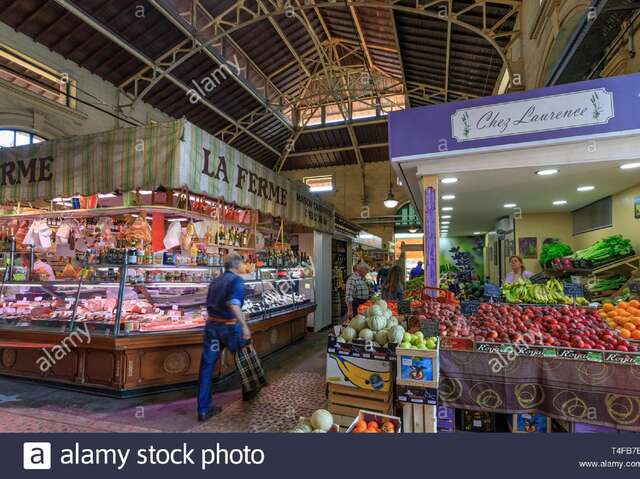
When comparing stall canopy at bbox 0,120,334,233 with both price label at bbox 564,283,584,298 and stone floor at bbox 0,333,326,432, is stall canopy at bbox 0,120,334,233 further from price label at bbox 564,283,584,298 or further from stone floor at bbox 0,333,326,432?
price label at bbox 564,283,584,298

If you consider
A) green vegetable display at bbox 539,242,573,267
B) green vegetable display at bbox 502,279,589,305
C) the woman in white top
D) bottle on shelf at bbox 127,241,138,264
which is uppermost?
green vegetable display at bbox 539,242,573,267

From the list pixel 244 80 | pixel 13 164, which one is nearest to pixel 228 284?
pixel 13 164

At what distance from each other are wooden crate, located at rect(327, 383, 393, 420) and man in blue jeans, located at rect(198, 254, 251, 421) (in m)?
1.15

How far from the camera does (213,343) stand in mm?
3762

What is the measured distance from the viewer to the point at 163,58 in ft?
32.4

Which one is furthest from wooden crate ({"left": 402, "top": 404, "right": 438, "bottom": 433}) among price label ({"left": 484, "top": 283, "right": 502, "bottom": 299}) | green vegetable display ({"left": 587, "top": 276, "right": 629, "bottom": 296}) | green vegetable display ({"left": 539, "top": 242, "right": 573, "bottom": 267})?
green vegetable display ({"left": 539, "top": 242, "right": 573, "bottom": 267})

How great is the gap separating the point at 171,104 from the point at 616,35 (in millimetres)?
12258

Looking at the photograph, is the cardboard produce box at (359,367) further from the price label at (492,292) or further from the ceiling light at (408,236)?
the ceiling light at (408,236)

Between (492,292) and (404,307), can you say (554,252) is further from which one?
(404,307)

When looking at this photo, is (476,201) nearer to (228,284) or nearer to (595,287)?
(595,287)

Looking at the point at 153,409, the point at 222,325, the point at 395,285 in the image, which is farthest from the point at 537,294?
the point at 153,409

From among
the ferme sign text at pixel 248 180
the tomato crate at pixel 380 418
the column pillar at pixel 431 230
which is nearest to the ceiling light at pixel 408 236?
the ferme sign text at pixel 248 180

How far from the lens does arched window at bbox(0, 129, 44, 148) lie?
26.2ft

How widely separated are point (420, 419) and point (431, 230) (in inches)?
92.9
